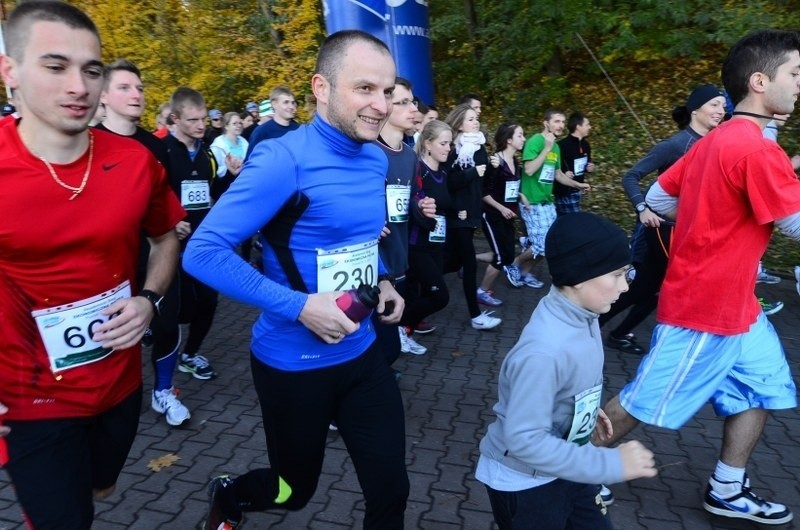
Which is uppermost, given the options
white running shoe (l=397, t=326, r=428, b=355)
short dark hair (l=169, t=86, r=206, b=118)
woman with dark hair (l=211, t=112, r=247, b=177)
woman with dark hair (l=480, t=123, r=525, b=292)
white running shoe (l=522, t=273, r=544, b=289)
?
short dark hair (l=169, t=86, r=206, b=118)

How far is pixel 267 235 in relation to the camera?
2.30 m

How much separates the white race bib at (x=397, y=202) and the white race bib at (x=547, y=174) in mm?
3437

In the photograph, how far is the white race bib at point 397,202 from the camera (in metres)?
3.98

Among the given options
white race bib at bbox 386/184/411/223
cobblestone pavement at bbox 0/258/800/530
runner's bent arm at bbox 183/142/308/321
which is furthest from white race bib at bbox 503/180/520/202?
runner's bent arm at bbox 183/142/308/321

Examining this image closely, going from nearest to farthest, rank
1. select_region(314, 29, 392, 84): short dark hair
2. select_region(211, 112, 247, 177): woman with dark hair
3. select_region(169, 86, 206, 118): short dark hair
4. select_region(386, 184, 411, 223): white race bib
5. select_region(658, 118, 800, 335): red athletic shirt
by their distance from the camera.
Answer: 1. select_region(314, 29, 392, 84): short dark hair
2. select_region(658, 118, 800, 335): red athletic shirt
3. select_region(386, 184, 411, 223): white race bib
4. select_region(169, 86, 206, 118): short dark hair
5. select_region(211, 112, 247, 177): woman with dark hair

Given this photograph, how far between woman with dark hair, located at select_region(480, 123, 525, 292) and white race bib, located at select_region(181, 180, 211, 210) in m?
2.74

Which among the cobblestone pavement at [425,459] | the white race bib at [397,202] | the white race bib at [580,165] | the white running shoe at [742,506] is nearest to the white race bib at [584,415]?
the cobblestone pavement at [425,459]

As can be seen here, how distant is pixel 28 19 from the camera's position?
75.5 inches

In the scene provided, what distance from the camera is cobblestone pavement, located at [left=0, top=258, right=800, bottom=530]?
328 centimetres

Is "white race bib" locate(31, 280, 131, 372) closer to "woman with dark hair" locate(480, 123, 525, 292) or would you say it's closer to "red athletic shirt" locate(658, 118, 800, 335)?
"red athletic shirt" locate(658, 118, 800, 335)

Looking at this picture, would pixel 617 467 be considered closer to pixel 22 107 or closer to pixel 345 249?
pixel 345 249

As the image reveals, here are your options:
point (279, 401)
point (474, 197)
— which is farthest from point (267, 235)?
point (474, 197)

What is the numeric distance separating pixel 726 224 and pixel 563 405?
1257mm

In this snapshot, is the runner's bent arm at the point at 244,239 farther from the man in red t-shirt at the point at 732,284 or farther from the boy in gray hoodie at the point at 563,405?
the man in red t-shirt at the point at 732,284
